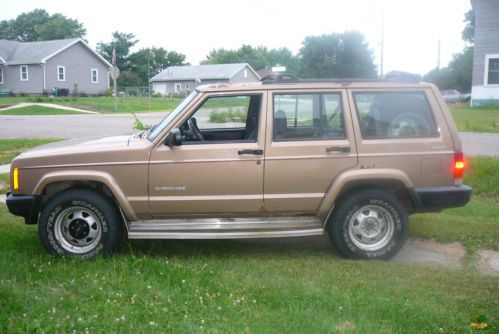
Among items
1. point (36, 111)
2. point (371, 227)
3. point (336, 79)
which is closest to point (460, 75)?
point (36, 111)

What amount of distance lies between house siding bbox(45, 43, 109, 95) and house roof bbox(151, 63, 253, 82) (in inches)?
772

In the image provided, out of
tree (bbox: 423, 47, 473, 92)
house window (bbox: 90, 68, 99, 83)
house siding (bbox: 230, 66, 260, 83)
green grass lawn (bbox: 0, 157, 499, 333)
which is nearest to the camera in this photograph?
green grass lawn (bbox: 0, 157, 499, 333)

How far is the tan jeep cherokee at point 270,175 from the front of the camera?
5.66m

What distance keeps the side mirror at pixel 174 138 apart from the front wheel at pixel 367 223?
5.89 ft

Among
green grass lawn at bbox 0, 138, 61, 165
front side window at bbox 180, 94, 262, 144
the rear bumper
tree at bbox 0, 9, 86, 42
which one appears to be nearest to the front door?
front side window at bbox 180, 94, 262, 144

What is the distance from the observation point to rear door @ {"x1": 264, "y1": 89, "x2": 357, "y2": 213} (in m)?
5.71

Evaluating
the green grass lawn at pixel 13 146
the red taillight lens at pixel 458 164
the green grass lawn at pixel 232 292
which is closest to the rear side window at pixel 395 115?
the red taillight lens at pixel 458 164

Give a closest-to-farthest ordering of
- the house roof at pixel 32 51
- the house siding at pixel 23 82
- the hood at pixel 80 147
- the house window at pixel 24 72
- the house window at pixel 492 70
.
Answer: the hood at pixel 80 147 → the house window at pixel 492 70 → the house roof at pixel 32 51 → the house siding at pixel 23 82 → the house window at pixel 24 72

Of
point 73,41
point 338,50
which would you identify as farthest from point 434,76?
point 73,41

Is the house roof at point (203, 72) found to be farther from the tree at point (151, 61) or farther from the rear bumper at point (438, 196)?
the rear bumper at point (438, 196)

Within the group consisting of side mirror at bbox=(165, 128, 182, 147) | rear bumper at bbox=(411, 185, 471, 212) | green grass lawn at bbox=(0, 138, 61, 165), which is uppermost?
side mirror at bbox=(165, 128, 182, 147)

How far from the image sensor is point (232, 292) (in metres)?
4.72

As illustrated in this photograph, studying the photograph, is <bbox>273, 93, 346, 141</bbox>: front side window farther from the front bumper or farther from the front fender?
the front bumper

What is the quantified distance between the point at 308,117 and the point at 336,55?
51.4 m
